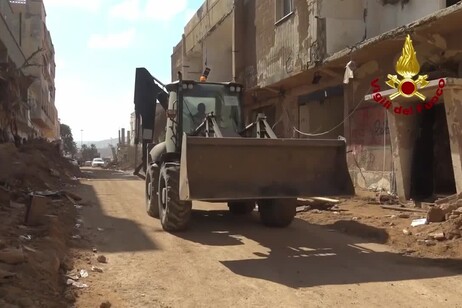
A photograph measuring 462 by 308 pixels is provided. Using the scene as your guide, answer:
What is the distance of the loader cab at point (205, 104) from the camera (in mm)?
9773

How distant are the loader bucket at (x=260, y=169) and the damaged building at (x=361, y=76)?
33.1 inches

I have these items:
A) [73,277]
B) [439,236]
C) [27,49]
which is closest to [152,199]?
[73,277]

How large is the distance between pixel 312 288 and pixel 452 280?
1811 millimetres

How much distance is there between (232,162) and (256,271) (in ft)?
6.47

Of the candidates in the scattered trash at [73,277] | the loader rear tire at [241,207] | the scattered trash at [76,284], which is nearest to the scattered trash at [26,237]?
the scattered trash at [73,277]

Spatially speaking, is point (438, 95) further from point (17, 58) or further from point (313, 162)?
point (17, 58)

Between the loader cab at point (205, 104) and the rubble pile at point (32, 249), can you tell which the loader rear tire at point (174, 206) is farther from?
the rubble pile at point (32, 249)

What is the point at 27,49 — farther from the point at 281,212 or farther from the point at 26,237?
the point at 26,237

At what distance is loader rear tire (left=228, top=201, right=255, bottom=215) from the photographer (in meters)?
11.1

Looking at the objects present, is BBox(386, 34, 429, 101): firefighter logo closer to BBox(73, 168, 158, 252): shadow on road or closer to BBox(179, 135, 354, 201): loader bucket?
BBox(179, 135, 354, 201): loader bucket

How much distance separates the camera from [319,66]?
51.1 feet

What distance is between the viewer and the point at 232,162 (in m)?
7.70

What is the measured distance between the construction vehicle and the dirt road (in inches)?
25.3

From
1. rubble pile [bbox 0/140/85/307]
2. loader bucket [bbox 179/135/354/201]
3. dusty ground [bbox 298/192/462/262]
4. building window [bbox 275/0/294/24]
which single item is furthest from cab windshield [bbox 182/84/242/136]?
building window [bbox 275/0/294/24]
